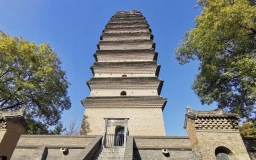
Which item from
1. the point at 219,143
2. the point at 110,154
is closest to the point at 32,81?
the point at 110,154

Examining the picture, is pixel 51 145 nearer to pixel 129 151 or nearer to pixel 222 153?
pixel 129 151

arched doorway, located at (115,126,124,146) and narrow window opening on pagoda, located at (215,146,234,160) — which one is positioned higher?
arched doorway, located at (115,126,124,146)

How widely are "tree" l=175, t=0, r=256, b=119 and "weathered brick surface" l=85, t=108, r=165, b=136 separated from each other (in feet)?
11.2

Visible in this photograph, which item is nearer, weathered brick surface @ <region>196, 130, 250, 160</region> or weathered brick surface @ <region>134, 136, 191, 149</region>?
weathered brick surface @ <region>196, 130, 250, 160</region>

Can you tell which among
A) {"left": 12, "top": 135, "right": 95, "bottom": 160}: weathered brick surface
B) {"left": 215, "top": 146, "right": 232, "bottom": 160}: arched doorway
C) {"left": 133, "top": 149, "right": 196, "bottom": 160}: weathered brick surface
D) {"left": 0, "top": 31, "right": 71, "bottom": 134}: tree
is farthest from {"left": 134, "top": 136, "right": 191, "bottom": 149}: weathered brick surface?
{"left": 0, "top": 31, "right": 71, "bottom": 134}: tree

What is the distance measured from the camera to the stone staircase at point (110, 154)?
764 cm

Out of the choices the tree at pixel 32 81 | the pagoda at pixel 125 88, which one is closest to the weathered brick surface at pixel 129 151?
the pagoda at pixel 125 88

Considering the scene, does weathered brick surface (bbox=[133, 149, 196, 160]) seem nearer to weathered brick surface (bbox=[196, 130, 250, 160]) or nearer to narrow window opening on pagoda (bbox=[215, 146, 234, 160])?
weathered brick surface (bbox=[196, 130, 250, 160])

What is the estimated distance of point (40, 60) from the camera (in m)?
12.4

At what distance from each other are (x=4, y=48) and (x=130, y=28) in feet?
39.1

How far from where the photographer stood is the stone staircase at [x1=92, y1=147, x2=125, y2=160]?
7.64 metres

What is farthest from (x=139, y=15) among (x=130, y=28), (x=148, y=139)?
(x=148, y=139)

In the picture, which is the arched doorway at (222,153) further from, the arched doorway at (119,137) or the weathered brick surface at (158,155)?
the arched doorway at (119,137)

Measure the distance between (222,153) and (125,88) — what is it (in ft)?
26.6
